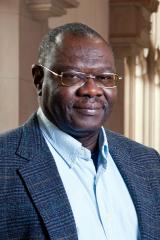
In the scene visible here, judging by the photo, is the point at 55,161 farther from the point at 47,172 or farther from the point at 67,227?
the point at 67,227

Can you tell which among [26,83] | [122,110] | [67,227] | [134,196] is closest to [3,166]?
[67,227]

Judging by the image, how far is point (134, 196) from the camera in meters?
2.39

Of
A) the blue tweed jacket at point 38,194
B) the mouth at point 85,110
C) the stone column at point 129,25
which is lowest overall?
the blue tweed jacket at point 38,194

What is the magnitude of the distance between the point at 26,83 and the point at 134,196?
2451 mm

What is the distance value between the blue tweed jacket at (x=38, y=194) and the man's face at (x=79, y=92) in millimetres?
113

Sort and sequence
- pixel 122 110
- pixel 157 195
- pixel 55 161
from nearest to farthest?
pixel 55 161
pixel 157 195
pixel 122 110

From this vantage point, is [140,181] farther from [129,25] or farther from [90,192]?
[129,25]

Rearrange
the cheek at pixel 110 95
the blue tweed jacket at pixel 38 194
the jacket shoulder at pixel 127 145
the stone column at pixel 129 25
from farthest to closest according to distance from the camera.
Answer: the stone column at pixel 129 25, the jacket shoulder at pixel 127 145, the cheek at pixel 110 95, the blue tweed jacket at pixel 38 194

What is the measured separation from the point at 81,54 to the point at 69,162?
0.32 m

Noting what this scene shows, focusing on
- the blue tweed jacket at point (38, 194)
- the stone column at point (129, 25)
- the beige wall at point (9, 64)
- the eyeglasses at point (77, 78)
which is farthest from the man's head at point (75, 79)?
the stone column at point (129, 25)

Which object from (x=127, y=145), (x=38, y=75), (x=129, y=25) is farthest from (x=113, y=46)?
(x=38, y=75)

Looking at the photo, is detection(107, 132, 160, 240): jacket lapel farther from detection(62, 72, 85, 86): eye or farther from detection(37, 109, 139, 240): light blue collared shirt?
detection(62, 72, 85, 86): eye

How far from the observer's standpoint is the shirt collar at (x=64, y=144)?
7.53 ft

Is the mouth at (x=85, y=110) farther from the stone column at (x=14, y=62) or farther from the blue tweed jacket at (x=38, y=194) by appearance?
the stone column at (x=14, y=62)
